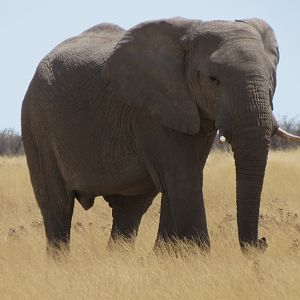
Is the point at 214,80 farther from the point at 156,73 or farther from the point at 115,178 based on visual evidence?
the point at 115,178

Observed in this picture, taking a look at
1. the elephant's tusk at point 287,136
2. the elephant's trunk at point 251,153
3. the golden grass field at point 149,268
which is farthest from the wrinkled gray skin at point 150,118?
the elephant's tusk at point 287,136

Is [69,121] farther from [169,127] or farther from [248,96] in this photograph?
[248,96]

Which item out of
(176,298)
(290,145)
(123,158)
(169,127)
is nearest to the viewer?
(176,298)

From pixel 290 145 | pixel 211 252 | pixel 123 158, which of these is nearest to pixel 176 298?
pixel 211 252

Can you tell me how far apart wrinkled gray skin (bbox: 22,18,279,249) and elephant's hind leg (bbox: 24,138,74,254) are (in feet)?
0.04

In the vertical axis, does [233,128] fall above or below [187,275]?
above

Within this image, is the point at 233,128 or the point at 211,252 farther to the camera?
the point at 211,252

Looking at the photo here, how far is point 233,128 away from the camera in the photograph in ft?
26.6

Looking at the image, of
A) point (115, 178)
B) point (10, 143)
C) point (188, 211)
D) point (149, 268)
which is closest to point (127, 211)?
point (115, 178)

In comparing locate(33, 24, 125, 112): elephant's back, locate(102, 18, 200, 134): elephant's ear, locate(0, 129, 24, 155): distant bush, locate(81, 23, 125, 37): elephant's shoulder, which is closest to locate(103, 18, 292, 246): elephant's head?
locate(102, 18, 200, 134): elephant's ear

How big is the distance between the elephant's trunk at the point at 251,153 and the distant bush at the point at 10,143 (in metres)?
39.6

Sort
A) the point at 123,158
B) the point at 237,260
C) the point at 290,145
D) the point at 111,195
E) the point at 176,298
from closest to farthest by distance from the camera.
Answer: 1. the point at 176,298
2. the point at 237,260
3. the point at 123,158
4. the point at 111,195
5. the point at 290,145

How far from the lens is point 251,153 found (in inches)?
319

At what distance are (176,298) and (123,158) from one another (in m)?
2.69
